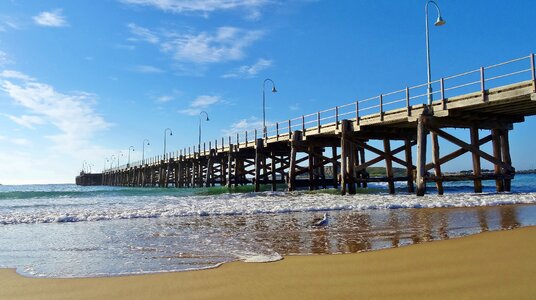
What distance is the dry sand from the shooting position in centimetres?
295

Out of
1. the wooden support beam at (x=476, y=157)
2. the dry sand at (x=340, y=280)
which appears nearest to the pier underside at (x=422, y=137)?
the wooden support beam at (x=476, y=157)

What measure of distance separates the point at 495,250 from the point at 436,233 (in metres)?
1.83

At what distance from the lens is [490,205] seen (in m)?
11.7

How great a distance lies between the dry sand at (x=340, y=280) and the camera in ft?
9.66

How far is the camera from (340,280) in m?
3.36

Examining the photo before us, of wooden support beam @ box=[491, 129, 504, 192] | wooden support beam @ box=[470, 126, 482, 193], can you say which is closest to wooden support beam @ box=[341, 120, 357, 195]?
Result: wooden support beam @ box=[470, 126, 482, 193]

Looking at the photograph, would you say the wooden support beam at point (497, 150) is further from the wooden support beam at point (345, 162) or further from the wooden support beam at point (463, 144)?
the wooden support beam at point (345, 162)

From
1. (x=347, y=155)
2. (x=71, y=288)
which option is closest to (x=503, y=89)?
(x=347, y=155)

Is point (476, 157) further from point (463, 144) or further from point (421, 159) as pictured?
point (421, 159)

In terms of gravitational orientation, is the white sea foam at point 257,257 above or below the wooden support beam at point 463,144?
below

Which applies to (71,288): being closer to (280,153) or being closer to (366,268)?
(366,268)

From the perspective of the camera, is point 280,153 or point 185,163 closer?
point 280,153

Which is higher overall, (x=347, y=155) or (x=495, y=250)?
(x=347, y=155)

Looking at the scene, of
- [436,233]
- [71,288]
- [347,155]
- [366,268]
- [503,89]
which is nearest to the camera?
[71,288]
